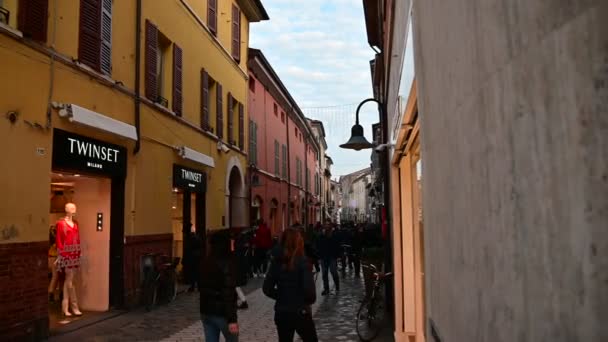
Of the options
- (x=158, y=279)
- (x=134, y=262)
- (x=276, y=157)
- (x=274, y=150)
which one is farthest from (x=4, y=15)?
(x=276, y=157)

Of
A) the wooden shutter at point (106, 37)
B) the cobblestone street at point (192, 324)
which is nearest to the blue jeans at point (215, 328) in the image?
the cobblestone street at point (192, 324)

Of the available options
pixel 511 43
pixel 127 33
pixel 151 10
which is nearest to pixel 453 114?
pixel 511 43

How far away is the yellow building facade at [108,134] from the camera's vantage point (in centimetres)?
815

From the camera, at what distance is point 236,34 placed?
21438 mm

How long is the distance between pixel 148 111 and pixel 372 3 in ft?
21.6

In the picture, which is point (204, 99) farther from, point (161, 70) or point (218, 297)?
point (218, 297)

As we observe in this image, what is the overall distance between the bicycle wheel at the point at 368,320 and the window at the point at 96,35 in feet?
22.0

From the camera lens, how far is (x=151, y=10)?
1351 centimetres

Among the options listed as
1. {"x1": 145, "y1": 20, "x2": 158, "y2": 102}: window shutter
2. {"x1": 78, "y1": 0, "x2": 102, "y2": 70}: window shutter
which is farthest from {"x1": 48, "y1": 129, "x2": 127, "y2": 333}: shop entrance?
{"x1": 145, "y1": 20, "x2": 158, "y2": 102}: window shutter

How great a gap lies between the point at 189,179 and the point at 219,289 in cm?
1061

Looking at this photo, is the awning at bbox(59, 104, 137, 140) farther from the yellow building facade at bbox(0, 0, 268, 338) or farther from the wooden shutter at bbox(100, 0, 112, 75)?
the wooden shutter at bbox(100, 0, 112, 75)

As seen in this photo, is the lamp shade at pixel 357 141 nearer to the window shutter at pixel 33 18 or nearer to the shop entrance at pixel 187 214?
the shop entrance at pixel 187 214

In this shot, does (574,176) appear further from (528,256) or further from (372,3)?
(372,3)

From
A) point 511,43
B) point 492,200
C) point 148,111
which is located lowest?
point 492,200
